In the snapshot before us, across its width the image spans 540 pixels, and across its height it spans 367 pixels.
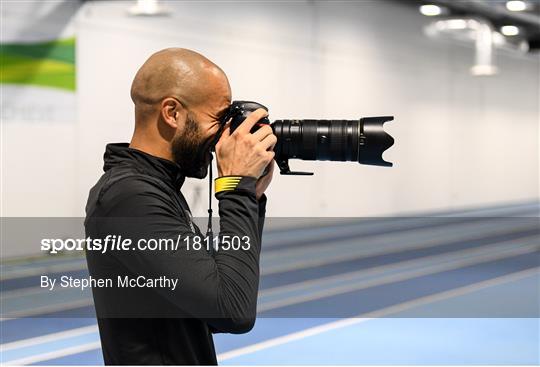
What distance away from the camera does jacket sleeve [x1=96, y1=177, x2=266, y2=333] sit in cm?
118

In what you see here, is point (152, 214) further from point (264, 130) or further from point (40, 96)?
point (40, 96)

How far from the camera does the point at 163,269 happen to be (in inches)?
46.6

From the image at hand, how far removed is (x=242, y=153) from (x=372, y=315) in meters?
4.11

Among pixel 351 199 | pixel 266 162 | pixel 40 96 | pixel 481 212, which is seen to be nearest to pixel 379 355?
pixel 266 162

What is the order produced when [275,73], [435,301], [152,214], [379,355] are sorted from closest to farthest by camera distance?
[152,214] → [379,355] → [435,301] → [275,73]

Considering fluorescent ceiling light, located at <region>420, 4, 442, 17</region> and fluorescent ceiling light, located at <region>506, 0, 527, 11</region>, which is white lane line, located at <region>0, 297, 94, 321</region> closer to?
fluorescent ceiling light, located at <region>420, 4, 442, 17</region>

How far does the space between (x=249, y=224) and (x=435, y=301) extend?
488 centimetres

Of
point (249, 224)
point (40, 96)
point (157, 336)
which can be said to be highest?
point (40, 96)

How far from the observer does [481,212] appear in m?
13.5

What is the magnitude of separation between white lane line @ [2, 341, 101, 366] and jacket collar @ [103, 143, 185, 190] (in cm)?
289

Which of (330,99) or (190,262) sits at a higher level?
(330,99)

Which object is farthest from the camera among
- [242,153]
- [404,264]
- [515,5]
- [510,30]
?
[510,30]

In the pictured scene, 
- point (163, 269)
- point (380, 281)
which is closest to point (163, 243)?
point (163, 269)

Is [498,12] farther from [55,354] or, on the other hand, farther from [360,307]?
[55,354]
